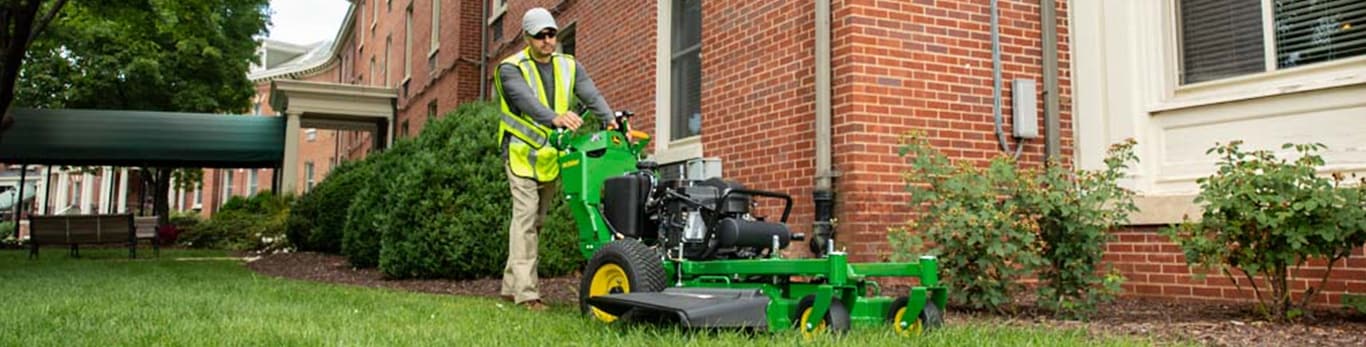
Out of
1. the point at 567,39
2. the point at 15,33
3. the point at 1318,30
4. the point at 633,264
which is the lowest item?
the point at 633,264

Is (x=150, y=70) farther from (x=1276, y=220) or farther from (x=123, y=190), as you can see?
(x=1276, y=220)

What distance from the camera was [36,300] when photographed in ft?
19.8

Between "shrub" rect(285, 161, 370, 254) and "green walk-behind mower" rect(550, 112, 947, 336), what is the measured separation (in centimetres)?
1001

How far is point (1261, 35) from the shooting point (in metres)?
5.95

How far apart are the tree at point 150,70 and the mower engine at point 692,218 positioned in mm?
21218

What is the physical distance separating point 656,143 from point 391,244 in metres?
2.49

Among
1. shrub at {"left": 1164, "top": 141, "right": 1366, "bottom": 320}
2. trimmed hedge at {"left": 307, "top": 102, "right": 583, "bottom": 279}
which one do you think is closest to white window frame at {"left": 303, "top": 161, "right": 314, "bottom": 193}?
trimmed hedge at {"left": 307, "top": 102, "right": 583, "bottom": 279}

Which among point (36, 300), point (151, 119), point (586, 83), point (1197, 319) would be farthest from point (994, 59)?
point (151, 119)

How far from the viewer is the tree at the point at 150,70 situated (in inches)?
975

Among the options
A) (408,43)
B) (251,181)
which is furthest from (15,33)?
(251,181)

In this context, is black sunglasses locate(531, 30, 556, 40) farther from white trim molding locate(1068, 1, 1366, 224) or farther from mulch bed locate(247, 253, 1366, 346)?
white trim molding locate(1068, 1, 1366, 224)

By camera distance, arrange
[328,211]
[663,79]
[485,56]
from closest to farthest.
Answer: [663,79] → [328,211] → [485,56]

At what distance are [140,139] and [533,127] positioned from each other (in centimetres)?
1884

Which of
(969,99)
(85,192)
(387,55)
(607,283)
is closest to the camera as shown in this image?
(607,283)
